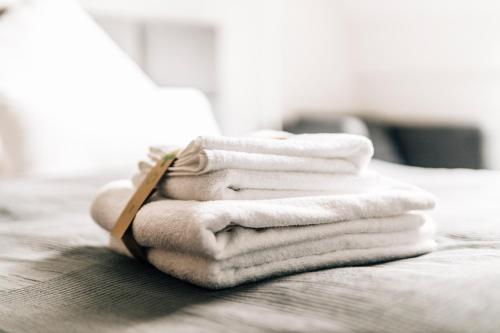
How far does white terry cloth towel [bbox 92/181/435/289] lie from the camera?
70cm

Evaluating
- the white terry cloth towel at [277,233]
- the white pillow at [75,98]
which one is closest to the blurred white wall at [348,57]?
the white pillow at [75,98]

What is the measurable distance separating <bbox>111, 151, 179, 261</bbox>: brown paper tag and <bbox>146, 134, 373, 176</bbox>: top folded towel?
0.02 meters

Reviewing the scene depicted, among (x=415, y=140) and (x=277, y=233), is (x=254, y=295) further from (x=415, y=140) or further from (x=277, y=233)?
(x=415, y=140)

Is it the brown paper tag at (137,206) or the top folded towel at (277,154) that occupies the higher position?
the top folded towel at (277,154)

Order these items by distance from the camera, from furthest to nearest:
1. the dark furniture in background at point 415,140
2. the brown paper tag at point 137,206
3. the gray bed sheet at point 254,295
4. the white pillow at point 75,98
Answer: the dark furniture in background at point 415,140 → the white pillow at point 75,98 → the brown paper tag at point 137,206 → the gray bed sheet at point 254,295

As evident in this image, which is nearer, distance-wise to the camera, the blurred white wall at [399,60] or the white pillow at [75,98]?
the white pillow at [75,98]

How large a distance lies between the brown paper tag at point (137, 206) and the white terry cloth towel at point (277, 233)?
0.7 inches

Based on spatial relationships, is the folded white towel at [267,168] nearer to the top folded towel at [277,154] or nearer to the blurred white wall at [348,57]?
the top folded towel at [277,154]

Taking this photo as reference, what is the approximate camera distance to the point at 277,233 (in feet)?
2.44

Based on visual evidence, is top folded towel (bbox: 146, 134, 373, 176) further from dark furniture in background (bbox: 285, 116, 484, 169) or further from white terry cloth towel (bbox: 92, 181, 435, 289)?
dark furniture in background (bbox: 285, 116, 484, 169)

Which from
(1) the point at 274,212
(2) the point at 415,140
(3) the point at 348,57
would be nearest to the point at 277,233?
(1) the point at 274,212

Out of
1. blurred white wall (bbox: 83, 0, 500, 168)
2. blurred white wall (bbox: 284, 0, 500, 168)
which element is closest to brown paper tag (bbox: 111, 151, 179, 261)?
blurred white wall (bbox: 83, 0, 500, 168)

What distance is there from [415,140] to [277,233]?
2.39 metres

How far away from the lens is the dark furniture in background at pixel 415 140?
284cm
